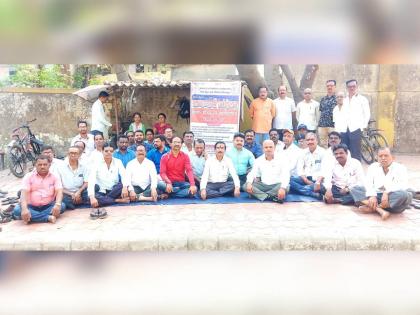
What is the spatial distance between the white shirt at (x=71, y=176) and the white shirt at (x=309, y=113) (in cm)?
351

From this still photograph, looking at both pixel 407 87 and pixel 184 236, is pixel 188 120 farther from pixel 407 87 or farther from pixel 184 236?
pixel 407 87

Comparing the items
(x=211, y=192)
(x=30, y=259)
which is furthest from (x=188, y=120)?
(x=30, y=259)

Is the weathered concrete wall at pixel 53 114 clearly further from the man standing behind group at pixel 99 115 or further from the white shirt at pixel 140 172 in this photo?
the white shirt at pixel 140 172

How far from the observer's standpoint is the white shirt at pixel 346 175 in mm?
5246

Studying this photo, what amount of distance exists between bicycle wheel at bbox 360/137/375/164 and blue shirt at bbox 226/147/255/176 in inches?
113

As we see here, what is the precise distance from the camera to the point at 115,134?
7980 millimetres

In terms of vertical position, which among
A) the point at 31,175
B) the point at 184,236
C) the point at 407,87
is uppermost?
the point at 407,87

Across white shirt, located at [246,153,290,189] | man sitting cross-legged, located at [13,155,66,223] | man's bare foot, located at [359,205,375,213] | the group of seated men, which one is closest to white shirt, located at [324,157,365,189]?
the group of seated men

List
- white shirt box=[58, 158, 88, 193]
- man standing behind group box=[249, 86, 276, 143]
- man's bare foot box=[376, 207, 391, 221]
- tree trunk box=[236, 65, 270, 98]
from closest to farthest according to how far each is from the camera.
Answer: man's bare foot box=[376, 207, 391, 221] → white shirt box=[58, 158, 88, 193] → man standing behind group box=[249, 86, 276, 143] → tree trunk box=[236, 65, 270, 98]

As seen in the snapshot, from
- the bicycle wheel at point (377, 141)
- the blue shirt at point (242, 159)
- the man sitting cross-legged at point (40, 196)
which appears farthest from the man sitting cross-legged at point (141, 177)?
the bicycle wheel at point (377, 141)

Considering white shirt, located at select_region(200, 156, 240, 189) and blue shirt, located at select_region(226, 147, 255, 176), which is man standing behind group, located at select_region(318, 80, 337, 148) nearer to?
blue shirt, located at select_region(226, 147, 255, 176)

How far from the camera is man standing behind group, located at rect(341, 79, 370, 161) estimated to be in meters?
5.98

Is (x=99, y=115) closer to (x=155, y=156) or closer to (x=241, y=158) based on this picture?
(x=155, y=156)
